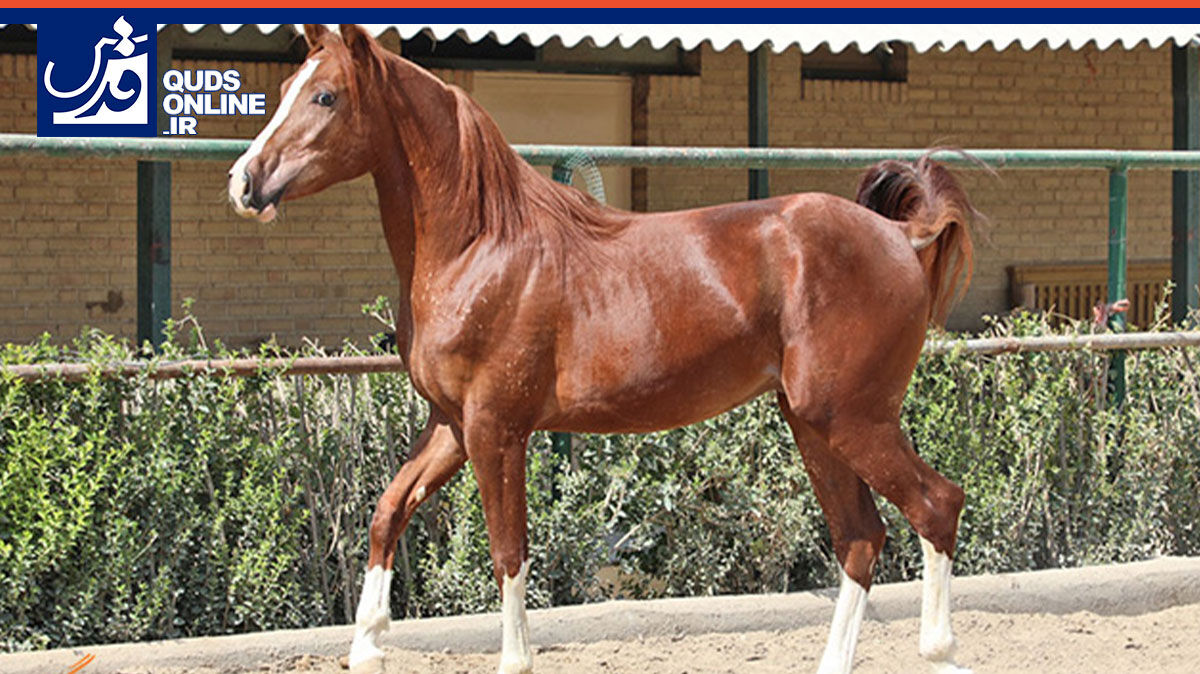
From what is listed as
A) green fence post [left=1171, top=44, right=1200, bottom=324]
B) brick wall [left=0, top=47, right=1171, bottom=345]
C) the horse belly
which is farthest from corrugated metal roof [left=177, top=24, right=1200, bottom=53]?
the horse belly

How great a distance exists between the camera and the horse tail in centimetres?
511

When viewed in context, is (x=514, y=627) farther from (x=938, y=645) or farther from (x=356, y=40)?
(x=356, y=40)

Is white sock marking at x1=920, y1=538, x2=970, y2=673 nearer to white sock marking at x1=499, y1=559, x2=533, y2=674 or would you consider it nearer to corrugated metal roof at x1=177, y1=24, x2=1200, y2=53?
white sock marking at x1=499, y1=559, x2=533, y2=674

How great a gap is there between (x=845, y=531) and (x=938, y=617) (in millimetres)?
382

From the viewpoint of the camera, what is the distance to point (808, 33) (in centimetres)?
1123

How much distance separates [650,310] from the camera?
187 inches

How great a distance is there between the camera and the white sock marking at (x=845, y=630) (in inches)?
193

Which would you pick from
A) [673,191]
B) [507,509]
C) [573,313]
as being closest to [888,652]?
[507,509]

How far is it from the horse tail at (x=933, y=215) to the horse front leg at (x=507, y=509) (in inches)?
57.8

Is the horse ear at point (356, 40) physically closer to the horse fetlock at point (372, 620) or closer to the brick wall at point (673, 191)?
the horse fetlock at point (372, 620)

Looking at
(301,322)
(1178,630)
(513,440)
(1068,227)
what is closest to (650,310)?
(513,440)

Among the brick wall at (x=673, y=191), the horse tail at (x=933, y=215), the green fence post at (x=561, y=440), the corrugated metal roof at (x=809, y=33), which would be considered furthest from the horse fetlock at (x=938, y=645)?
the brick wall at (x=673, y=191)
